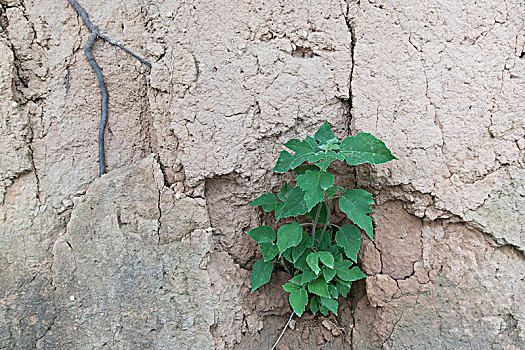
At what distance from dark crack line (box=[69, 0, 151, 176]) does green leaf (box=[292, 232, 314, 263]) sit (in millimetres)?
1027

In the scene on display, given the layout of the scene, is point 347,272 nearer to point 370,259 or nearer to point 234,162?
point 370,259

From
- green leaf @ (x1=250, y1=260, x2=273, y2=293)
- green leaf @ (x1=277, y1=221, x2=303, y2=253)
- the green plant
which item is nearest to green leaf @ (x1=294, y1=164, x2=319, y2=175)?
the green plant

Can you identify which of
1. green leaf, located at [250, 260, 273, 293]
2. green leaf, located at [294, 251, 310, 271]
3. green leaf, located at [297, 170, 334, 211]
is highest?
green leaf, located at [297, 170, 334, 211]

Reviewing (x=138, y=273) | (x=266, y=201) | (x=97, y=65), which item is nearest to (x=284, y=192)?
(x=266, y=201)

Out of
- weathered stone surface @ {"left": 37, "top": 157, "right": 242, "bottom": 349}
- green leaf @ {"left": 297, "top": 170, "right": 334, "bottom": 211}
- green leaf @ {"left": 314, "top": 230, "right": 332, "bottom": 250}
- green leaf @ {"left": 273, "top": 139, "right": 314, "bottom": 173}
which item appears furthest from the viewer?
green leaf @ {"left": 314, "top": 230, "right": 332, "bottom": 250}

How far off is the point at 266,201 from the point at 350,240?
438 millimetres

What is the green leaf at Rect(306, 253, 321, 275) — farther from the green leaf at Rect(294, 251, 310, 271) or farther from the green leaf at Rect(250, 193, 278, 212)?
the green leaf at Rect(250, 193, 278, 212)

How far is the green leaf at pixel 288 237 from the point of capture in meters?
1.79

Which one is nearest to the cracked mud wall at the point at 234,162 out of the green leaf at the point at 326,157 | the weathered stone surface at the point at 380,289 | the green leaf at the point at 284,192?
the weathered stone surface at the point at 380,289

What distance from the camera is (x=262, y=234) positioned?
6.39ft

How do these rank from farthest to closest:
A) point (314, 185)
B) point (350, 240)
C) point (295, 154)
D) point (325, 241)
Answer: point (325, 241), point (350, 240), point (295, 154), point (314, 185)

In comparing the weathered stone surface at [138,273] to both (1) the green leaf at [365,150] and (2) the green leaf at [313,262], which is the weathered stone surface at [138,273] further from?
(1) the green leaf at [365,150]

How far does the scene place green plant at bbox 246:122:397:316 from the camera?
5.57 ft

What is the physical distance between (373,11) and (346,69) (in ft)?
0.98
